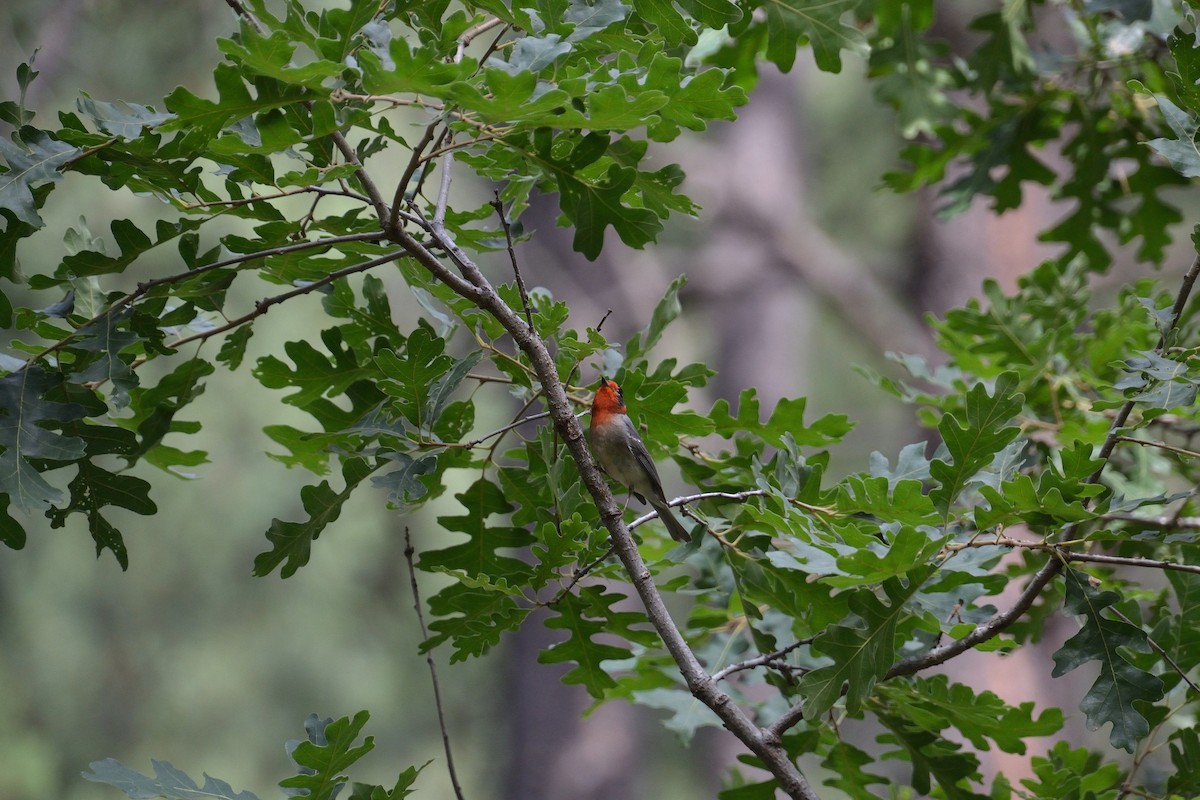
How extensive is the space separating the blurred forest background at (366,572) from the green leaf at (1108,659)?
4769mm

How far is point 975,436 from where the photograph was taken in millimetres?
1480

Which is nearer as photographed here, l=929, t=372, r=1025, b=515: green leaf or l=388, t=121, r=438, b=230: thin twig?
l=388, t=121, r=438, b=230: thin twig

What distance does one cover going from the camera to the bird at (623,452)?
1917mm

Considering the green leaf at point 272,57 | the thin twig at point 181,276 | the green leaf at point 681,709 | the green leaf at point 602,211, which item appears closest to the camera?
the green leaf at point 272,57

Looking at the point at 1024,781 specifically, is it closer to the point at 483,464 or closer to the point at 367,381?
the point at 483,464

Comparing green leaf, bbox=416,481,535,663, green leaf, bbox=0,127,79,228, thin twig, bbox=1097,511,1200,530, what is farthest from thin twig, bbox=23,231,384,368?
thin twig, bbox=1097,511,1200,530

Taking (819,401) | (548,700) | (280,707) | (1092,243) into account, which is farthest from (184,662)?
(1092,243)

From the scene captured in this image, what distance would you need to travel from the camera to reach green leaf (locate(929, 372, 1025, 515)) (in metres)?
1.46

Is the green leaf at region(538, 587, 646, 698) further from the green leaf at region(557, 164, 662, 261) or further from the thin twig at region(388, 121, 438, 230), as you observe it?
the thin twig at region(388, 121, 438, 230)

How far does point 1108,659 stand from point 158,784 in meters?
1.30

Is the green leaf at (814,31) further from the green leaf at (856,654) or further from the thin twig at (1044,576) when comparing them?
the green leaf at (856,654)

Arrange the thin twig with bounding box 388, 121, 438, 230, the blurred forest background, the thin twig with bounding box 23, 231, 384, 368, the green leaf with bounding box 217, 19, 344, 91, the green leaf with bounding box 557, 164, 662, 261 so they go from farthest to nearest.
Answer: the blurred forest background < the green leaf with bounding box 557, 164, 662, 261 < the thin twig with bounding box 23, 231, 384, 368 < the thin twig with bounding box 388, 121, 438, 230 < the green leaf with bounding box 217, 19, 344, 91

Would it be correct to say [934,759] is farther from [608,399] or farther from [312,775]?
[312,775]

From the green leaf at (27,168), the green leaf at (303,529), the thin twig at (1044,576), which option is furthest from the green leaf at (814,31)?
the green leaf at (27,168)
